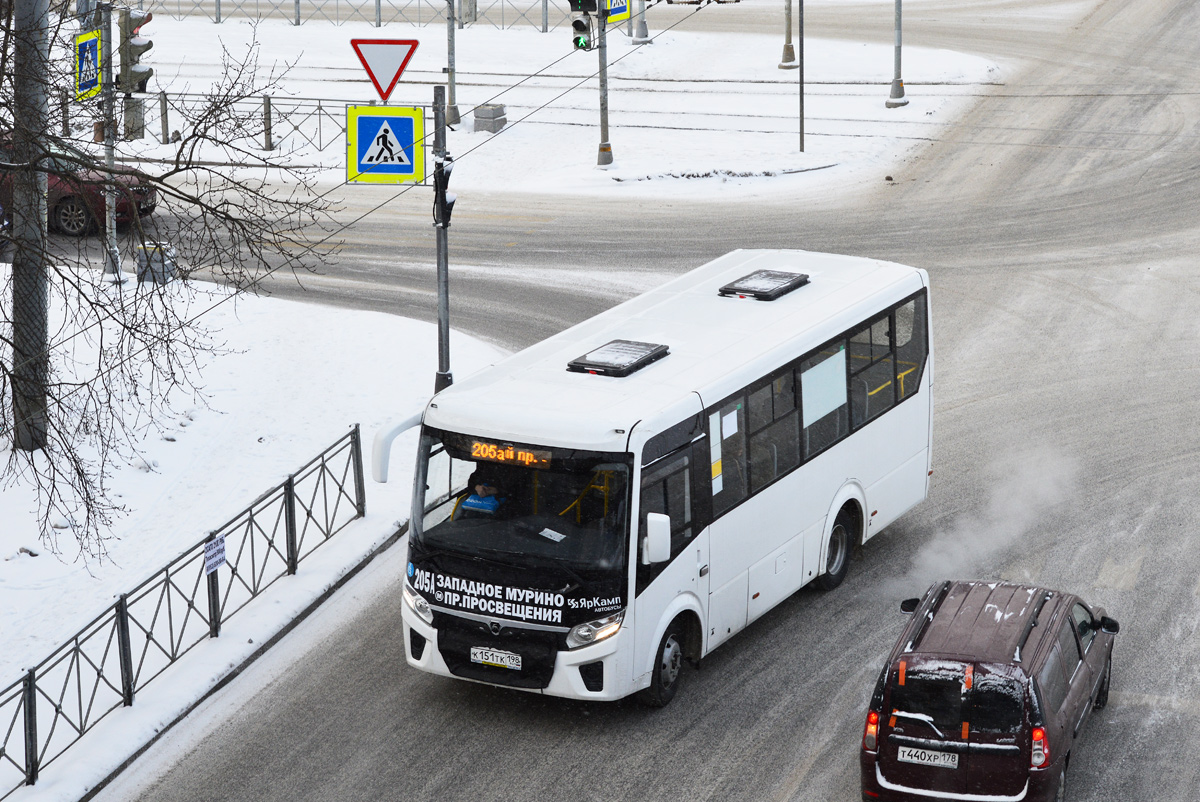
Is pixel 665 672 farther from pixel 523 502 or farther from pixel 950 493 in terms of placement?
pixel 950 493

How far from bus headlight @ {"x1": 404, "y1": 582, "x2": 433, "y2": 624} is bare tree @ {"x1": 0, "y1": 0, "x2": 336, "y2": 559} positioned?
9.56 feet

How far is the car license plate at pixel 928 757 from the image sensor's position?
32.3ft

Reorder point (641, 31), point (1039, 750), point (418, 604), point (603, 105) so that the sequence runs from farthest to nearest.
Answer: point (641, 31), point (603, 105), point (418, 604), point (1039, 750)

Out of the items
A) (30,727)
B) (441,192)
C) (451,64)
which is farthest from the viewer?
(451,64)

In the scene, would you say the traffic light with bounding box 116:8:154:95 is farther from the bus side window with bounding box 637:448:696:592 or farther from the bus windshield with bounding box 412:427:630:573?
the bus side window with bounding box 637:448:696:592

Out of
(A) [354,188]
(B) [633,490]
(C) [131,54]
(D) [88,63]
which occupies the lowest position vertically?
(B) [633,490]

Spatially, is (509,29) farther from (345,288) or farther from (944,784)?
(944,784)

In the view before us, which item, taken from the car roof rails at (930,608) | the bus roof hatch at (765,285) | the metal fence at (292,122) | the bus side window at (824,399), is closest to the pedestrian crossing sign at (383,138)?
the bus roof hatch at (765,285)

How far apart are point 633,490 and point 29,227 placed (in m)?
8.19

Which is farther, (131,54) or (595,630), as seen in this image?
(131,54)

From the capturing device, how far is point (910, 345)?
1514 centimetres

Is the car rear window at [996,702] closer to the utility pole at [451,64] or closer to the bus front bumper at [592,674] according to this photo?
the bus front bumper at [592,674]

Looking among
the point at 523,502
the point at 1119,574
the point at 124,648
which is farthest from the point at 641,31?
the point at 124,648

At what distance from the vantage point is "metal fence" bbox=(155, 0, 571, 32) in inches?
1657
